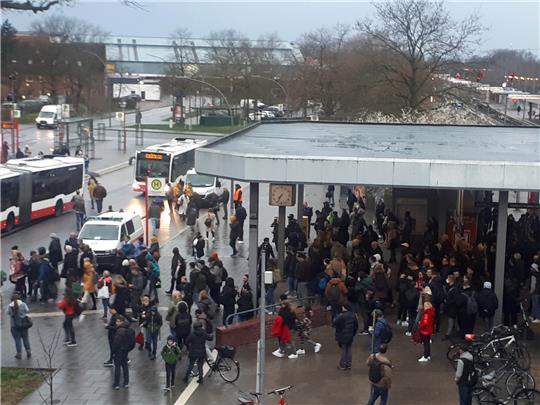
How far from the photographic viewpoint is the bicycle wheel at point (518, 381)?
13.4 meters

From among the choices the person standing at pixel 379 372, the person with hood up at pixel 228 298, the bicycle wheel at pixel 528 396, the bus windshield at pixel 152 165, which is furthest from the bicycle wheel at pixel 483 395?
the bus windshield at pixel 152 165

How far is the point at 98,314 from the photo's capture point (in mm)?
19344

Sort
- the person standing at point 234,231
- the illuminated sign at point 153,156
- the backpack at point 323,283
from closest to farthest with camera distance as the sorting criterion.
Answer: the backpack at point 323,283 < the person standing at point 234,231 < the illuminated sign at point 153,156

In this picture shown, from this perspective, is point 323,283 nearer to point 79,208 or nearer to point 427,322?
point 427,322

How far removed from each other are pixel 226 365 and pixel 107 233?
1039 centimetres

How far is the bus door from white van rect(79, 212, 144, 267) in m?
6.31

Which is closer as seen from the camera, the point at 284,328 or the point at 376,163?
the point at 284,328

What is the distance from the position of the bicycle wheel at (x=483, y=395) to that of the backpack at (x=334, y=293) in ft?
12.1

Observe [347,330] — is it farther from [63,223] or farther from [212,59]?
[212,59]

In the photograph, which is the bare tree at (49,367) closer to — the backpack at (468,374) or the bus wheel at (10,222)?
the backpack at (468,374)

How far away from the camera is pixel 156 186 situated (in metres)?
35.8

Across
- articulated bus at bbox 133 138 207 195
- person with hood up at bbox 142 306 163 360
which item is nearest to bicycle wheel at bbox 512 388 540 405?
person with hood up at bbox 142 306 163 360

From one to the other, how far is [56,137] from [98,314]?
40.6m

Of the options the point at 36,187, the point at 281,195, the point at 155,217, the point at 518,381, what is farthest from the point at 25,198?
the point at 518,381
